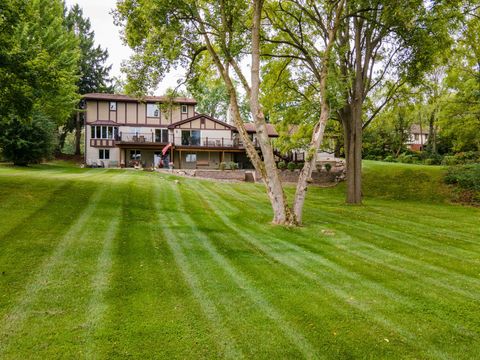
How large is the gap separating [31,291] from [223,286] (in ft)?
9.48

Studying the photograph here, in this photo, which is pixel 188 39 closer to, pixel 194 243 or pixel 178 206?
pixel 178 206

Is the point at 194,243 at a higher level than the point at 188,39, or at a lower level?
lower

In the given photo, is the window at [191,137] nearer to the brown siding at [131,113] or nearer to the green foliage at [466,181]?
the brown siding at [131,113]

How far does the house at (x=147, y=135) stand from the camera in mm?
40969

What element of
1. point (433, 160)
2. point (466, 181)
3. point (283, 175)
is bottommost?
point (466, 181)

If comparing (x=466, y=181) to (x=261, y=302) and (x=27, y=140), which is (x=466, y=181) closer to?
(x=261, y=302)

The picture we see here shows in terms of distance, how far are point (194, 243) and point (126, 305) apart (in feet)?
11.7

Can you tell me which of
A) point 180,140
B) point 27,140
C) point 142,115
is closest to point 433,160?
point 180,140

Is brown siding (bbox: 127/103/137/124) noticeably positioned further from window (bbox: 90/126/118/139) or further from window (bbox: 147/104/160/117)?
window (bbox: 90/126/118/139)

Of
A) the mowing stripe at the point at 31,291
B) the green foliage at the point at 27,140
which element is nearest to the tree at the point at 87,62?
the green foliage at the point at 27,140

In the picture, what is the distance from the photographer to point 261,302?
5535mm

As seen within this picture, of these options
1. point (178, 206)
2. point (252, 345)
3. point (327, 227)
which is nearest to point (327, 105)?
point (327, 227)

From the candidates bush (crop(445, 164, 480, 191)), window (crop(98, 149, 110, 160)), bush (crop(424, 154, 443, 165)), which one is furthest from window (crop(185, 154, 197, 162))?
bush (crop(445, 164, 480, 191))

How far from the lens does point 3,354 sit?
394 centimetres
